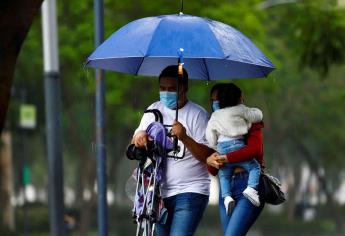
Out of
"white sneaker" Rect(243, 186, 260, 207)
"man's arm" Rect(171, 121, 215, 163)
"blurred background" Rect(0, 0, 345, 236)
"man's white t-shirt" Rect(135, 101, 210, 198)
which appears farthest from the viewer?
"blurred background" Rect(0, 0, 345, 236)

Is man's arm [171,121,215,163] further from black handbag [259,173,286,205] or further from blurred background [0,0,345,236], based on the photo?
blurred background [0,0,345,236]

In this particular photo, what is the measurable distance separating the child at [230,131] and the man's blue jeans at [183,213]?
0.16 meters

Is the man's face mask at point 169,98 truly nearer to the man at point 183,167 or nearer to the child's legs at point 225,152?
the man at point 183,167

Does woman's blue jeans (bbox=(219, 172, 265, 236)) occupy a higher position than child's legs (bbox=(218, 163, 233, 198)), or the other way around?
child's legs (bbox=(218, 163, 233, 198))

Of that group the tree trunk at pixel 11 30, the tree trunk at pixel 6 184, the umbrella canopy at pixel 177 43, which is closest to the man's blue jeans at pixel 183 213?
the umbrella canopy at pixel 177 43

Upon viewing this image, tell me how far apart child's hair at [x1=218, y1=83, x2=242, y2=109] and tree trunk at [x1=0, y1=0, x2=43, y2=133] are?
1589 millimetres

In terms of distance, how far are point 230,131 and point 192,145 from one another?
0.84 feet

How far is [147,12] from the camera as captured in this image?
2652 cm

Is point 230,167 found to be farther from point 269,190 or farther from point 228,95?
point 228,95

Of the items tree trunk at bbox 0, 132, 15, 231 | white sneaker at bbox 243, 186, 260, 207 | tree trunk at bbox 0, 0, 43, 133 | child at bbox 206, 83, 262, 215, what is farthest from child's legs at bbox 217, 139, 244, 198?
tree trunk at bbox 0, 132, 15, 231

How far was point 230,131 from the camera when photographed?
6734 millimetres

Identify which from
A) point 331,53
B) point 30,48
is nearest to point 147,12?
point 30,48

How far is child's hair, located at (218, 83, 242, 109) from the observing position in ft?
22.2

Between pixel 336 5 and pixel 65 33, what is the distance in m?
11.3
